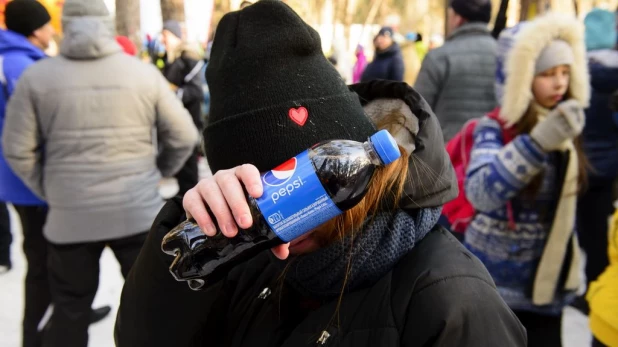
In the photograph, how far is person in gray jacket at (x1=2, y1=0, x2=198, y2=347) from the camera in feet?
7.72

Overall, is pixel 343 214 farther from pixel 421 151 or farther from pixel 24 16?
pixel 24 16

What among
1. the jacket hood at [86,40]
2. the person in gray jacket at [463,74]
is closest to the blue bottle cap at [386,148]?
the jacket hood at [86,40]

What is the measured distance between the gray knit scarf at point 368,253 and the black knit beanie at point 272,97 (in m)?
0.20

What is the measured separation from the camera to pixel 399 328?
3.11 feet

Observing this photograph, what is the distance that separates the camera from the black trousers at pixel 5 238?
4109mm

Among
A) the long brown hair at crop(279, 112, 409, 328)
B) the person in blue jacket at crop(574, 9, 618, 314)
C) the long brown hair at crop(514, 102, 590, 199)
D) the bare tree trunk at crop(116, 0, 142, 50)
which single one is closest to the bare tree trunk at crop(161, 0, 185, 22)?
the bare tree trunk at crop(116, 0, 142, 50)

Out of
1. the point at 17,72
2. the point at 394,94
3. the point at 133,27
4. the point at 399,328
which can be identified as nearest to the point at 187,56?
the point at 133,27

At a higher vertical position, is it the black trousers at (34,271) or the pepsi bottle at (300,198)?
the pepsi bottle at (300,198)

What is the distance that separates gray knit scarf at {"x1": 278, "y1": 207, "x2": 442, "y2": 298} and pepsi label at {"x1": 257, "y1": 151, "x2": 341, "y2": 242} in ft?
0.66

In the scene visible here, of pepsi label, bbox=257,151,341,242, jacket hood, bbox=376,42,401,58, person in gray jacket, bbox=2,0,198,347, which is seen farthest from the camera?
jacket hood, bbox=376,42,401,58

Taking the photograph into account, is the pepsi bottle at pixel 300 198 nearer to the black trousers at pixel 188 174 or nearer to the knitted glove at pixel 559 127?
the knitted glove at pixel 559 127

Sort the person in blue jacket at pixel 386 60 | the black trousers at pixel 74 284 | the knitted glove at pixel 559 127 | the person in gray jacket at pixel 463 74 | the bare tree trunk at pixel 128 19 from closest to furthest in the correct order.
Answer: the knitted glove at pixel 559 127
the black trousers at pixel 74 284
the person in gray jacket at pixel 463 74
the person in blue jacket at pixel 386 60
the bare tree trunk at pixel 128 19

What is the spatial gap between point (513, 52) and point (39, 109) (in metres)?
2.18

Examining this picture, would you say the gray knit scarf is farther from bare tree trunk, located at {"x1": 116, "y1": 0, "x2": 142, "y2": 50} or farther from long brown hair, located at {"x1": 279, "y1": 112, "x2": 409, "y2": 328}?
bare tree trunk, located at {"x1": 116, "y1": 0, "x2": 142, "y2": 50}
